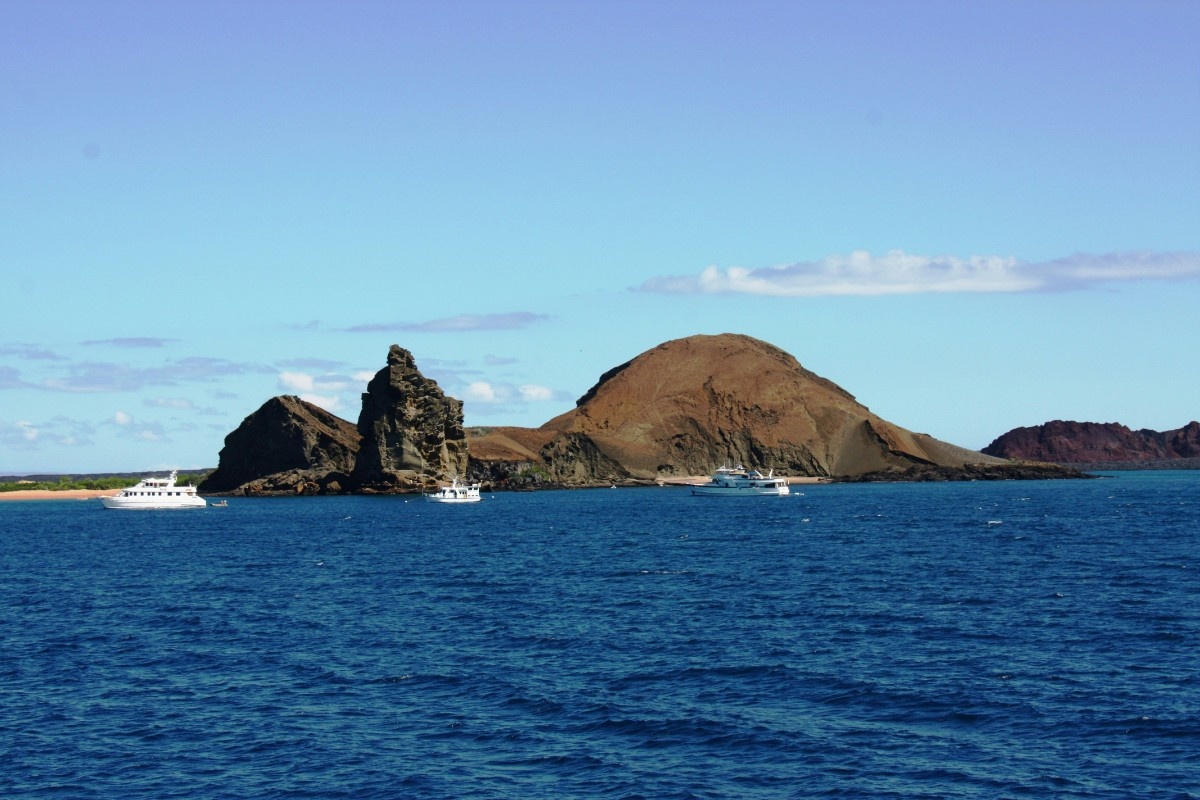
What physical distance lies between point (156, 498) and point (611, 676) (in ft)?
532

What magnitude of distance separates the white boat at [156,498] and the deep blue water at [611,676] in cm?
9967

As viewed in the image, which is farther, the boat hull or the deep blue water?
the boat hull

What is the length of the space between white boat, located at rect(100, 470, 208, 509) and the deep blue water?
327 ft

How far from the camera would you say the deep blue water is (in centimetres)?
3191

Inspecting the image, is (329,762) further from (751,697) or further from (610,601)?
(610,601)

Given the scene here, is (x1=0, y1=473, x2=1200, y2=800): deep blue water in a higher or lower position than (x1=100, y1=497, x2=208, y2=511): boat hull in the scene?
lower

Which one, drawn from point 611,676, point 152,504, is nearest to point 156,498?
point 152,504

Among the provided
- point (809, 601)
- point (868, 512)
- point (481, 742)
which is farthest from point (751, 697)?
point (868, 512)

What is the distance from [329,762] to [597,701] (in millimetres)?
9527

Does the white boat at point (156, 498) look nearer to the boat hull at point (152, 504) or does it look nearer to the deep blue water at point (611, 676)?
the boat hull at point (152, 504)

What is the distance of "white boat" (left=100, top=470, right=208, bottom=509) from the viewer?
617 ft

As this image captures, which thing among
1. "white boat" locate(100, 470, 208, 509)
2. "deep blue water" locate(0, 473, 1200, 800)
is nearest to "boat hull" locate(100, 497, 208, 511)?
"white boat" locate(100, 470, 208, 509)

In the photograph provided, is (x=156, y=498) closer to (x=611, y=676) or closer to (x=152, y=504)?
(x=152, y=504)

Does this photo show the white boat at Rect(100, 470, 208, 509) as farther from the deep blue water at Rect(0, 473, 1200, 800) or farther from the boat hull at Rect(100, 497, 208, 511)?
the deep blue water at Rect(0, 473, 1200, 800)
